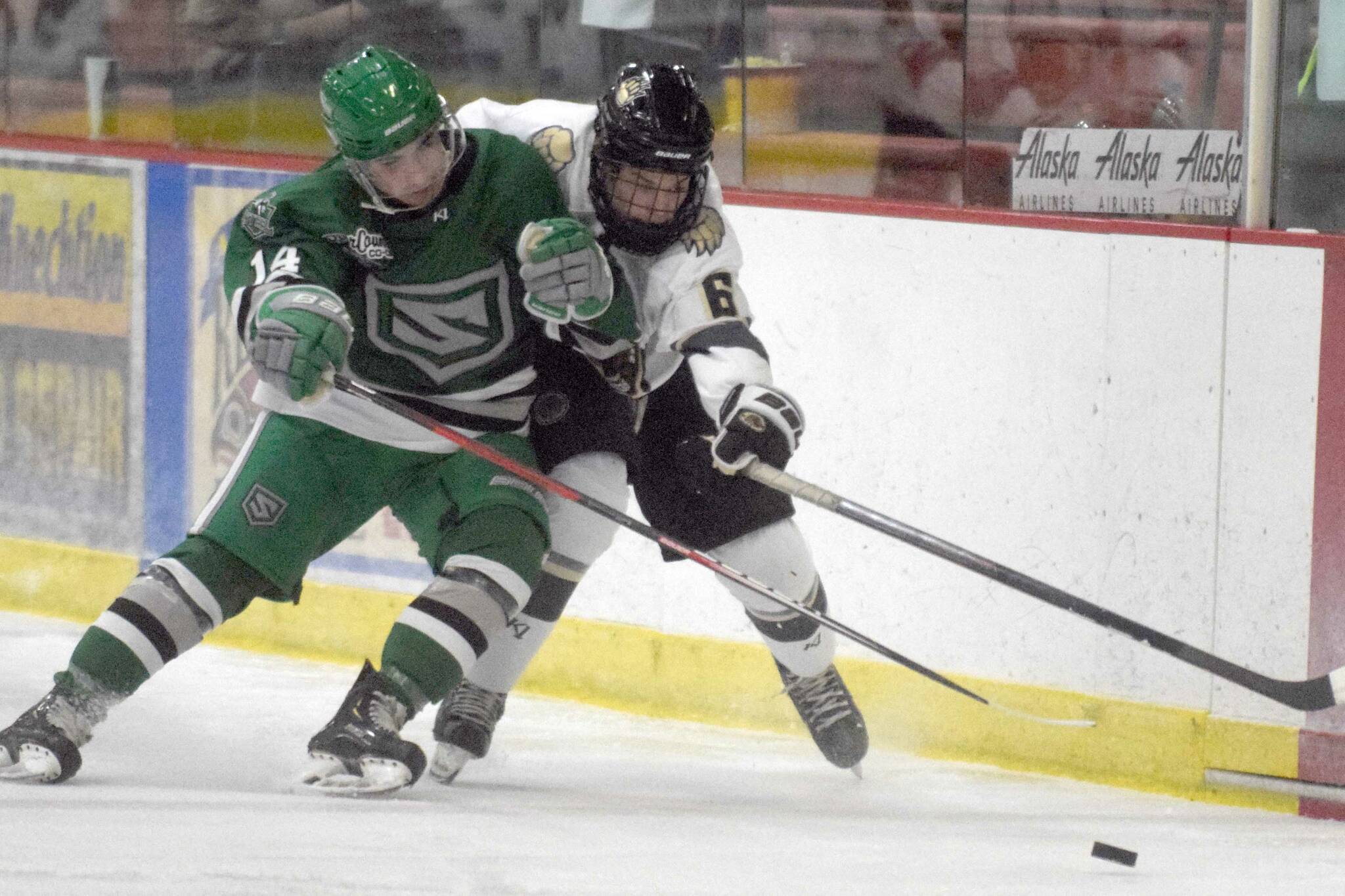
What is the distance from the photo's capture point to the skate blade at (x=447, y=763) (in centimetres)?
330

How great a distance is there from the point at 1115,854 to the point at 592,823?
2.40 ft

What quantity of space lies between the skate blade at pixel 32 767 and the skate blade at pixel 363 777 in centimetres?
36

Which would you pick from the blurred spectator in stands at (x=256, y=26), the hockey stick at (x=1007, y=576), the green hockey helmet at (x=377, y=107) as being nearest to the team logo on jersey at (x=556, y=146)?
the green hockey helmet at (x=377, y=107)

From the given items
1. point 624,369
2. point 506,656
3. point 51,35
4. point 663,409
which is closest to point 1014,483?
point 663,409

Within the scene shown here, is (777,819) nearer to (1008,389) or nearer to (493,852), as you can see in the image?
(493,852)

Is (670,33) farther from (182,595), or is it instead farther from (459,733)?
(182,595)

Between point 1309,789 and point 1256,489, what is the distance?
1.57 ft

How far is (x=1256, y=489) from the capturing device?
3346 millimetres

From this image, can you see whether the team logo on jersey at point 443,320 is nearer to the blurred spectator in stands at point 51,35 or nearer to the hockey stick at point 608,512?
the hockey stick at point 608,512

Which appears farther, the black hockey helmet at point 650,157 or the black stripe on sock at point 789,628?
the black stripe on sock at point 789,628

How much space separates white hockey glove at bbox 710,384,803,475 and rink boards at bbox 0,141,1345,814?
0.76 m

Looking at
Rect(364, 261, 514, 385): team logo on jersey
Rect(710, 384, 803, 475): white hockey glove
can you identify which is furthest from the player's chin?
Rect(710, 384, 803, 475): white hockey glove

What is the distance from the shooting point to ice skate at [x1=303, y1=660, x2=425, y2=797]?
2889 millimetres

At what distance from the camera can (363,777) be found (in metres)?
2.92
